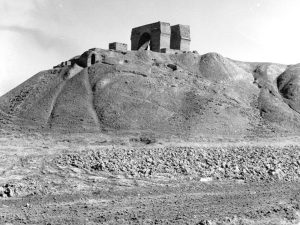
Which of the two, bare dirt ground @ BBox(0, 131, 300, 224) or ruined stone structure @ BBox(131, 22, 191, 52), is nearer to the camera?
bare dirt ground @ BBox(0, 131, 300, 224)

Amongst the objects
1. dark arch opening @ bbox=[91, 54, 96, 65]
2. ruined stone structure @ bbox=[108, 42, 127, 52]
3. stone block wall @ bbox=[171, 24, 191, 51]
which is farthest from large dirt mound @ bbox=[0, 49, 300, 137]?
stone block wall @ bbox=[171, 24, 191, 51]

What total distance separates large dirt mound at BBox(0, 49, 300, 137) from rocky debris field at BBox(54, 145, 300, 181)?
17.6ft

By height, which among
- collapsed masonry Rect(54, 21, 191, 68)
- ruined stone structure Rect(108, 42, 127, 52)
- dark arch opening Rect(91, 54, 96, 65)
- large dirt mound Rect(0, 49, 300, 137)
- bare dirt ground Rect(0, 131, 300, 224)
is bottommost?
bare dirt ground Rect(0, 131, 300, 224)

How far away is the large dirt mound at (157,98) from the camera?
32.8 meters

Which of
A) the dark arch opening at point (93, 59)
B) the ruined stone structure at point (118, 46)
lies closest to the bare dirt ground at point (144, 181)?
the dark arch opening at point (93, 59)

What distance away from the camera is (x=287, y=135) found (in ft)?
112

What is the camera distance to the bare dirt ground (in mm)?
15398

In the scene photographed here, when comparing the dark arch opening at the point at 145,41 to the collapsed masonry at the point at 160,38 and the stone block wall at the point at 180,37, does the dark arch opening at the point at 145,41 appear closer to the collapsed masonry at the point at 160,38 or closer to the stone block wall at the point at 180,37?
the collapsed masonry at the point at 160,38

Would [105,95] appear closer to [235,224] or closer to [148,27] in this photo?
[148,27]

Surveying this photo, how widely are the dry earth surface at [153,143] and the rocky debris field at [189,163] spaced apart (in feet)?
0.23

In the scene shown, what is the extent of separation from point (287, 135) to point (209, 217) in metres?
21.4

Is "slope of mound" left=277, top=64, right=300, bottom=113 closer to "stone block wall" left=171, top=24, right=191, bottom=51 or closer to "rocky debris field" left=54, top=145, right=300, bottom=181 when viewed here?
"stone block wall" left=171, top=24, right=191, bottom=51

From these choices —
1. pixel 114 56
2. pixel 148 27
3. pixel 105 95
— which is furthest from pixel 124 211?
pixel 148 27

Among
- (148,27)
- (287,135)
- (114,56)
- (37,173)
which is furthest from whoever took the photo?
(148,27)
